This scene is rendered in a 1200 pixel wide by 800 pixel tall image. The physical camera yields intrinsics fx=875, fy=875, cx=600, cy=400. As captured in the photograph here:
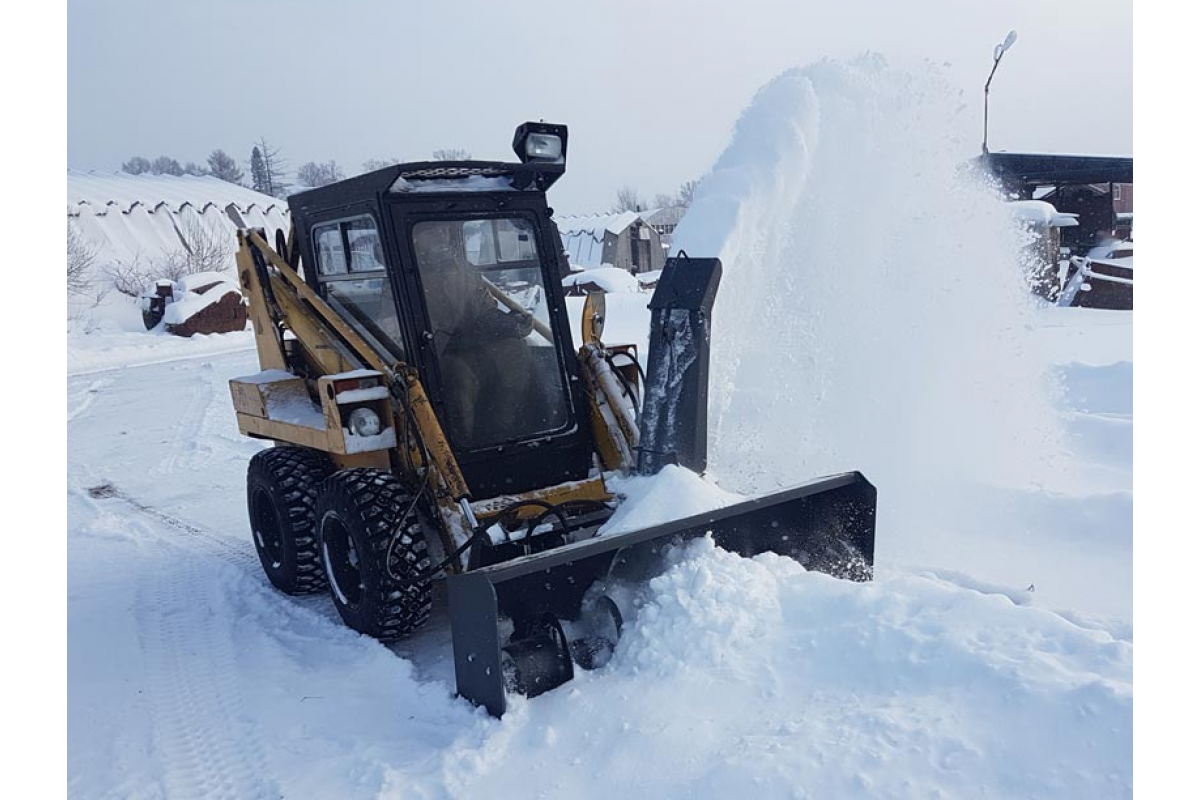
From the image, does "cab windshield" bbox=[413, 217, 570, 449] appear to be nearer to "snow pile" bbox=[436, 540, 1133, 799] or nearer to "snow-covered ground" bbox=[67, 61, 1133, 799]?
"snow-covered ground" bbox=[67, 61, 1133, 799]

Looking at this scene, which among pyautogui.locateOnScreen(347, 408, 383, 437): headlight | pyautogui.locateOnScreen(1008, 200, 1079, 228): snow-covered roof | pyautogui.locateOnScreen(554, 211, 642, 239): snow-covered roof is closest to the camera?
pyautogui.locateOnScreen(347, 408, 383, 437): headlight

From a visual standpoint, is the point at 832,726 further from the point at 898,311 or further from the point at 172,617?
the point at 172,617

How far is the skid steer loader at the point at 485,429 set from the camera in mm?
3566

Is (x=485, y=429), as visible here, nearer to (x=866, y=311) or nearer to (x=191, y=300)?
(x=866, y=311)

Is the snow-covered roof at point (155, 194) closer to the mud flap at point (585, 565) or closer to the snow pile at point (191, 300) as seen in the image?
the snow pile at point (191, 300)

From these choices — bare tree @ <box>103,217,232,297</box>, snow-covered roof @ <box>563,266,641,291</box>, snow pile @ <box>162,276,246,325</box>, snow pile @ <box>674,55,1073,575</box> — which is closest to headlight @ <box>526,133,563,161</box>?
snow pile @ <box>674,55,1073,575</box>

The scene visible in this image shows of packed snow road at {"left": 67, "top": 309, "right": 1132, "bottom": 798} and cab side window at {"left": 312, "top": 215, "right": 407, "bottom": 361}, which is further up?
cab side window at {"left": 312, "top": 215, "right": 407, "bottom": 361}

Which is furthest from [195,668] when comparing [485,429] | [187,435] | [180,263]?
[180,263]

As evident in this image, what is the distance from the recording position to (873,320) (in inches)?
207

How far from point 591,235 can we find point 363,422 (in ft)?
135

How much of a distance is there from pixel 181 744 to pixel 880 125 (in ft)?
15.0

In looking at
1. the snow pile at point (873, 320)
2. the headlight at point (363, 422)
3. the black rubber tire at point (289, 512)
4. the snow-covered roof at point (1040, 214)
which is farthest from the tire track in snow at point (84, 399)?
the snow-covered roof at point (1040, 214)

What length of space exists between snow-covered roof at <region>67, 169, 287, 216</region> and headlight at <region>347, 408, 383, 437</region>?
31.4 m

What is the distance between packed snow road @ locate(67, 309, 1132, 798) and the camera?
8.18ft
